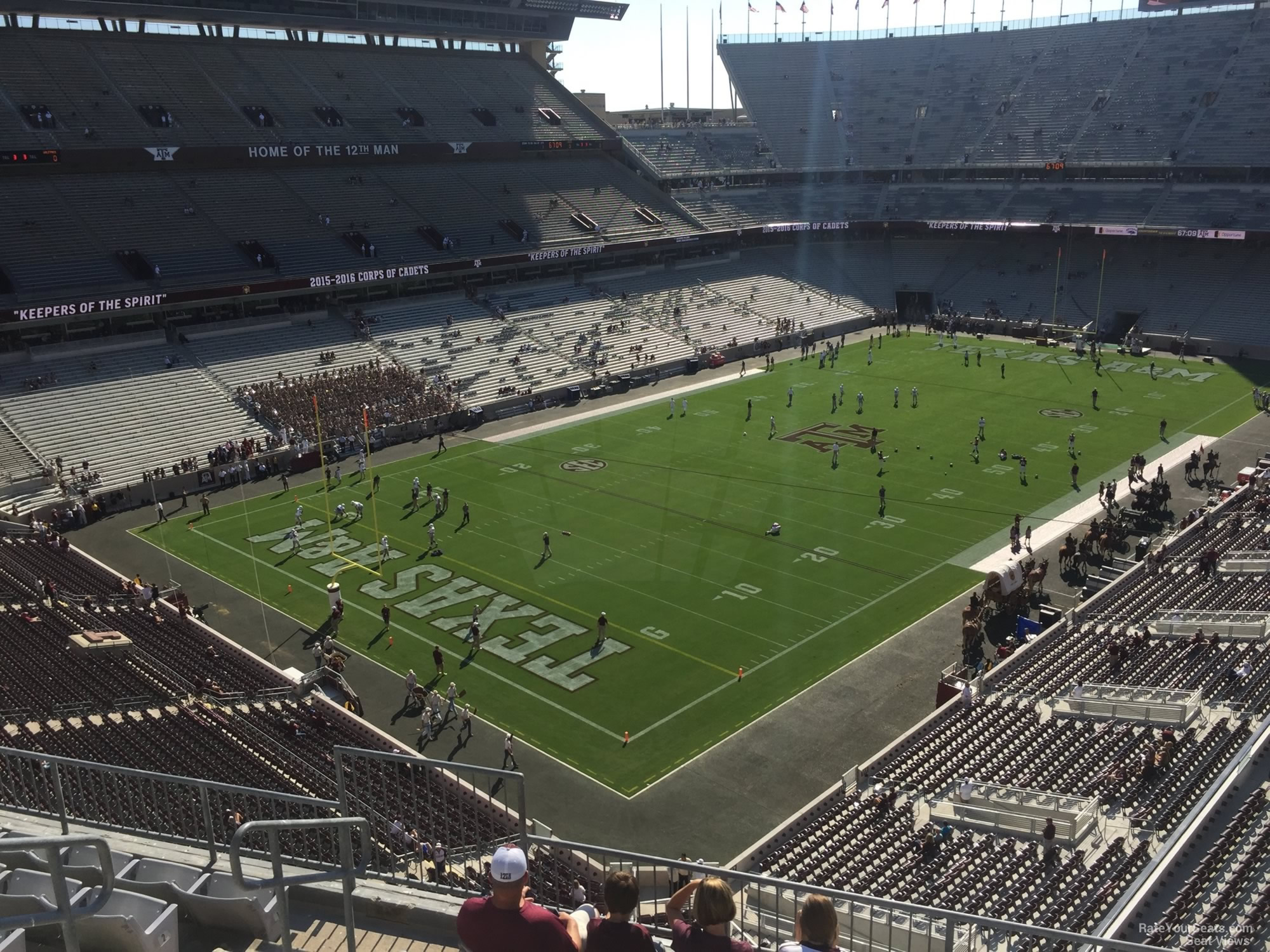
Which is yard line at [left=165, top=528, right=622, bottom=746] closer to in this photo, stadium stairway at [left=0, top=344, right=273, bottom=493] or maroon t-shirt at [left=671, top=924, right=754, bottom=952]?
stadium stairway at [left=0, top=344, right=273, bottom=493]

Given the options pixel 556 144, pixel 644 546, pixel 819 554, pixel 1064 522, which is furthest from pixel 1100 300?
pixel 644 546

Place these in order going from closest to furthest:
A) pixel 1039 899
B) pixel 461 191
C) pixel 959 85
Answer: pixel 1039 899 < pixel 461 191 < pixel 959 85

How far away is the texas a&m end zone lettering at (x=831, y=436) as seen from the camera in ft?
134

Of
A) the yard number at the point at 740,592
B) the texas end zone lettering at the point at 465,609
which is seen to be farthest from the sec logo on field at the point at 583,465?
the yard number at the point at 740,592

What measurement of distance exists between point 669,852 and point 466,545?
15335mm

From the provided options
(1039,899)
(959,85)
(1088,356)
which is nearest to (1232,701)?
(1039,899)

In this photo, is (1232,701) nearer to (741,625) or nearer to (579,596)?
(741,625)

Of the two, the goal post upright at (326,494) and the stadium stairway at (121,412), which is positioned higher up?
the stadium stairway at (121,412)

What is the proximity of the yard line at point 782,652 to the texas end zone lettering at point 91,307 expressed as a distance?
3278 centimetres

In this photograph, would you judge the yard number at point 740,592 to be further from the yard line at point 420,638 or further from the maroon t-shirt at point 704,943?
the maroon t-shirt at point 704,943

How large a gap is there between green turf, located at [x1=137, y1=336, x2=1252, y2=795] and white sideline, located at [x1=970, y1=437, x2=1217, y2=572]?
948 mm

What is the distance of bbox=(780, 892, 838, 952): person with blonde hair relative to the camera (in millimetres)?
5383

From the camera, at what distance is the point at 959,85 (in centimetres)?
8056

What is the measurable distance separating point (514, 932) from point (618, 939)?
54cm
